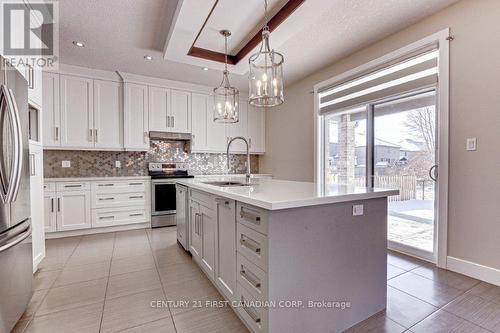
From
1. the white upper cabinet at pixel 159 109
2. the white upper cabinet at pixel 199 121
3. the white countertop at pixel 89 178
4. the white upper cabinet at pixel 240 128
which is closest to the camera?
the white countertop at pixel 89 178

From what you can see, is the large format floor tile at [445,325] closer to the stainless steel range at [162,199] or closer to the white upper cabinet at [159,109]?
the stainless steel range at [162,199]

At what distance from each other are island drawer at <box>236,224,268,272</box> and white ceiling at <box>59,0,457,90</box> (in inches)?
76.5

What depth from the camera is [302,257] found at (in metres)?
1.37

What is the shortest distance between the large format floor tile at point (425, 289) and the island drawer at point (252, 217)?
156cm

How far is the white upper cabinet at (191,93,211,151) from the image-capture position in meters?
4.59

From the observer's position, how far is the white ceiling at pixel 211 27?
225 centimetres

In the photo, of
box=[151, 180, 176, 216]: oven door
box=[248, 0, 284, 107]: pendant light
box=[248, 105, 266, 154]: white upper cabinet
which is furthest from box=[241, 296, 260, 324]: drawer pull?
box=[248, 105, 266, 154]: white upper cabinet

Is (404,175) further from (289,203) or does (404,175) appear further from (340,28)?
(289,203)

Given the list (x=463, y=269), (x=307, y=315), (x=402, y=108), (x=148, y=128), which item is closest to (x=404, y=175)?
(x=402, y=108)

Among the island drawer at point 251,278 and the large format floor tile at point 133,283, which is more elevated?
the island drawer at point 251,278

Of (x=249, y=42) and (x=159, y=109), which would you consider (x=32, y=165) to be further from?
(x=249, y=42)

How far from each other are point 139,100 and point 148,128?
494mm

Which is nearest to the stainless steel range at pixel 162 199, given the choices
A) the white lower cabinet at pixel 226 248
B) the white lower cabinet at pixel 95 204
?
the white lower cabinet at pixel 95 204

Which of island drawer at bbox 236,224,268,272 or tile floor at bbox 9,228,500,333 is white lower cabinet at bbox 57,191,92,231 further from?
island drawer at bbox 236,224,268,272
